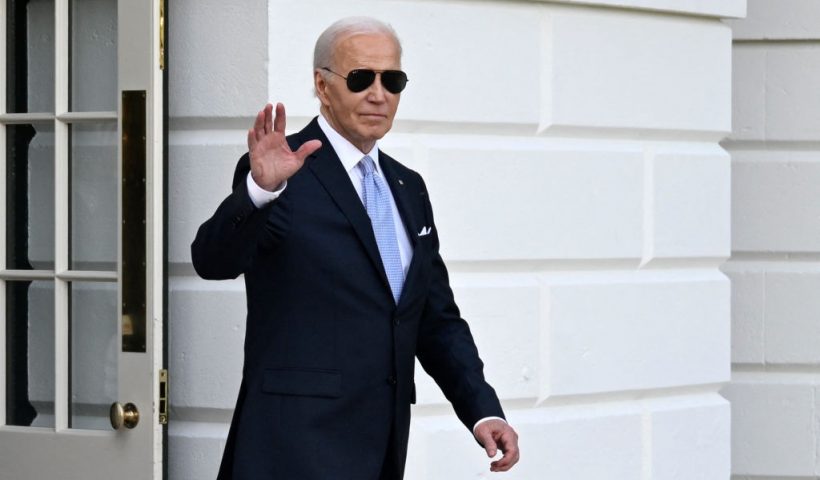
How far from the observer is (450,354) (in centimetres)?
388

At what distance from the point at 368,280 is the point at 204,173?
1.54 meters

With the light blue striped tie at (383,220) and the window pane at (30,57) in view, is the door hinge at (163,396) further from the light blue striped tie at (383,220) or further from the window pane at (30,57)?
the light blue striped tie at (383,220)

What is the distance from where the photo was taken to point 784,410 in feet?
21.9

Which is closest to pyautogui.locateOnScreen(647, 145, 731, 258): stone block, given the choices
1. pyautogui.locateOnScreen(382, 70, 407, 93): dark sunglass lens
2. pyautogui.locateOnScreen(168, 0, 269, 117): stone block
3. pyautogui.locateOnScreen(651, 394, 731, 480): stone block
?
pyautogui.locateOnScreen(651, 394, 731, 480): stone block

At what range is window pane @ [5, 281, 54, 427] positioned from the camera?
16.6ft

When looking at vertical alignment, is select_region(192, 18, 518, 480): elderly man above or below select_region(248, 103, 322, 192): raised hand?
below

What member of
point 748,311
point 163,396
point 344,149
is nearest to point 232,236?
point 344,149

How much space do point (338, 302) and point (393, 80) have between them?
0.50 m

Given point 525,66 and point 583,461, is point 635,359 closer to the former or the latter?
point 583,461

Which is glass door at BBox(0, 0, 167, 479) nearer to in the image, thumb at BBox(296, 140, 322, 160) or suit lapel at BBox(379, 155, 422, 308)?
suit lapel at BBox(379, 155, 422, 308)

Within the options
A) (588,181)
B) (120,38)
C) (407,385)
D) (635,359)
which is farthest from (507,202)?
(407,385)

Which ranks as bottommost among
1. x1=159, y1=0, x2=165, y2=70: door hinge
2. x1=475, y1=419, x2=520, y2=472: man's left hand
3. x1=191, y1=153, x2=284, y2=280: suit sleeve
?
x1=475, y1=419, x2=520, y2=472: man's left hand

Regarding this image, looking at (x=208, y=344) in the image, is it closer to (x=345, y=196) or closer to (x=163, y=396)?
(x=163, y=396)

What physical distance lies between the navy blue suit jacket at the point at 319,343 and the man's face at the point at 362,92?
0.08m
